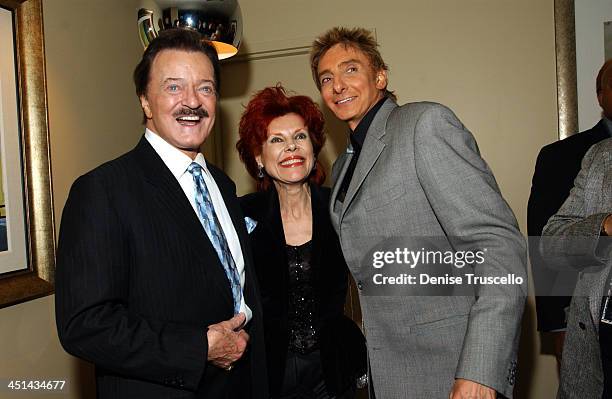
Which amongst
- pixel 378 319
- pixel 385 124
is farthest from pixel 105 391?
pixel 385 124

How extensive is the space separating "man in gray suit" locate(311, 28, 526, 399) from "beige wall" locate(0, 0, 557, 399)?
1270mm

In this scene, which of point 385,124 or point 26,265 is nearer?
point 385,124

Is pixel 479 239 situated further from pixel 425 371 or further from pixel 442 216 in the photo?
pixel 425 371

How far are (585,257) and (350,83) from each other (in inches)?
35.1

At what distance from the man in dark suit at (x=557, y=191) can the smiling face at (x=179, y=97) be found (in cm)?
157

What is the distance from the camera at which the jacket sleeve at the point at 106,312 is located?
4.23ft

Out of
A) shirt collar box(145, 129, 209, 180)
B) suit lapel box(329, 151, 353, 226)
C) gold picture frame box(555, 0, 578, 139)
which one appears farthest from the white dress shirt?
gold picture frame box(555, 0, 578, 139)

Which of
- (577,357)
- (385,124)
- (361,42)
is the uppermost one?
(361,42)

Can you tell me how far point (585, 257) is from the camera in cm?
157

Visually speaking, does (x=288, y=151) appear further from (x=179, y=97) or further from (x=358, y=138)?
(x=179, y=97)

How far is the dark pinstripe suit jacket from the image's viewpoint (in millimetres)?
1295

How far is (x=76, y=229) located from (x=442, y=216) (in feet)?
2.99

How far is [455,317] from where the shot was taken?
4.97ft

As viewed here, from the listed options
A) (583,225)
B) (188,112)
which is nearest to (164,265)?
(188,112)
